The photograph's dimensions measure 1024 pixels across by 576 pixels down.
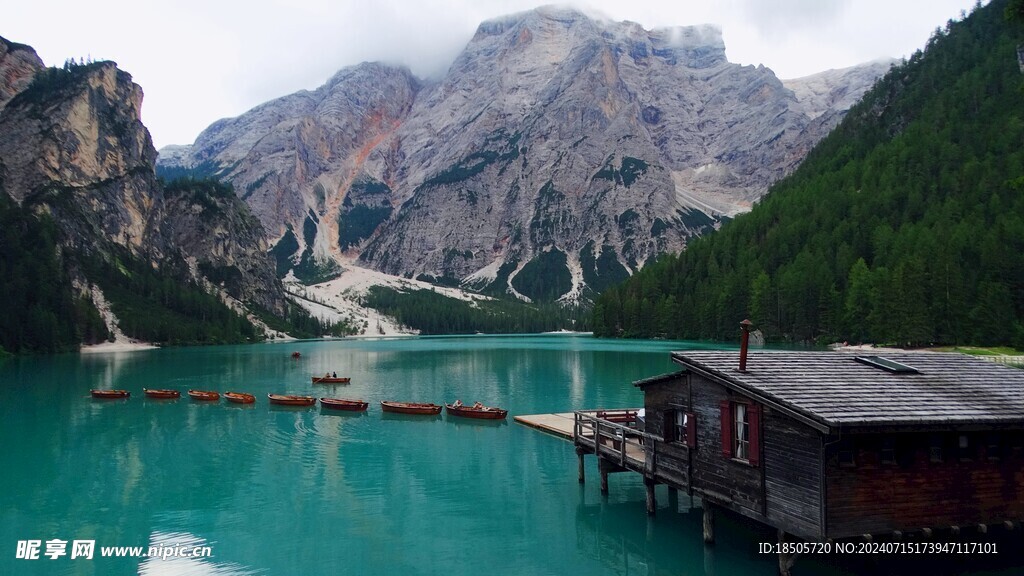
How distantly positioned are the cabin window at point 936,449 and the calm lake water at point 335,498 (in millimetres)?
4803

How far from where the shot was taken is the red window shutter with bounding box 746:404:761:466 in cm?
2178

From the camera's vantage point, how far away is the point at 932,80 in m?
192

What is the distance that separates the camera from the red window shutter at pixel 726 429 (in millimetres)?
23170

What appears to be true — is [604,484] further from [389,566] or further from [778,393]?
[778,393]

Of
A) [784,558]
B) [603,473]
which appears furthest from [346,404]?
[784,558]

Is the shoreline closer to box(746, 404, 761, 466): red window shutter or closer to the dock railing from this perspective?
the dock railing

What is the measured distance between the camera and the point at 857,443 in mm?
19844

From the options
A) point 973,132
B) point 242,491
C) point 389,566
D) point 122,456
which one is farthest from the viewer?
point 973,132

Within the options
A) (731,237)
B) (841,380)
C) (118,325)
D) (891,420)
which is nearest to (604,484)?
(841,380)

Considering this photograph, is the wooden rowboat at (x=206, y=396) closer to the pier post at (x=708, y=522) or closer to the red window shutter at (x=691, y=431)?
the pier post at (x=708, y=522)

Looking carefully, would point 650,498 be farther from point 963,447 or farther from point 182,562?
point 182,562

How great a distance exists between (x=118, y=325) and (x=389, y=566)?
20313 cm

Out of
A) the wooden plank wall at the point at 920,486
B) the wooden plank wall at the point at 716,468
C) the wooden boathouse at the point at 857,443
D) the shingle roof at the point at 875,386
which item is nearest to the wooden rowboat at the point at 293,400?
the shingle roof at the point at 875,386

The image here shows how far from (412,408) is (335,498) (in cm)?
2869
